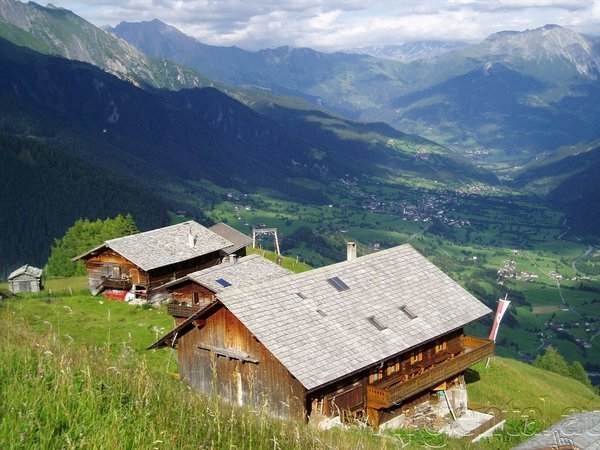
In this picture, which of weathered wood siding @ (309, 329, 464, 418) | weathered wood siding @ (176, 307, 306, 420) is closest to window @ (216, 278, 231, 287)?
weathered wood siding @ (176, 307, 306, 420)

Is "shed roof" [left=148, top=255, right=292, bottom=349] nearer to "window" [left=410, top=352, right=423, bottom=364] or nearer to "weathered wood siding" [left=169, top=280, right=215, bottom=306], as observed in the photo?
"weathered wood siding" [left=169, top=280, right=215, bottom=306]

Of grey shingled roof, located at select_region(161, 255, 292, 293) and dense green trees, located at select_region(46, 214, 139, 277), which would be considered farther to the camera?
dense green trees, located at select_region(46, 214, 139, 277)

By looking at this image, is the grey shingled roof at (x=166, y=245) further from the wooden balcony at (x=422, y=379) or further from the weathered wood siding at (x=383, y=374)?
the wooden balcony at (x=422, y=379)

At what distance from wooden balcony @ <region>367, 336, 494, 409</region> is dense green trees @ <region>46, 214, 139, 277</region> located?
60625 millimetres

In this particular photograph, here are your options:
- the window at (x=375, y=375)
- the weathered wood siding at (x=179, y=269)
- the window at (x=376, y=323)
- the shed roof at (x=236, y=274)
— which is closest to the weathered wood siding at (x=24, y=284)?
the weathered wood siding at (x=179, y=269)

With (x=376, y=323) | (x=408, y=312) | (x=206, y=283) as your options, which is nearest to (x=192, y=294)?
(x=206, y=283)

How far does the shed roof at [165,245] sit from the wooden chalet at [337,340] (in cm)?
2588

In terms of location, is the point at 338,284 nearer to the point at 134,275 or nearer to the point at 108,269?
the point at 134,275

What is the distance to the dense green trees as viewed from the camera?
93812 millimetres

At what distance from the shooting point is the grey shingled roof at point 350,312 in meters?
31.3

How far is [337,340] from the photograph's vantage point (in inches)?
1292

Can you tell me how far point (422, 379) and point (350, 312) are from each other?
4998 millimetres

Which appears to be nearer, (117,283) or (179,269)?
(117,283)

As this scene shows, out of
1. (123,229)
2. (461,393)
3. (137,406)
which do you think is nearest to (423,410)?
(461,393)
